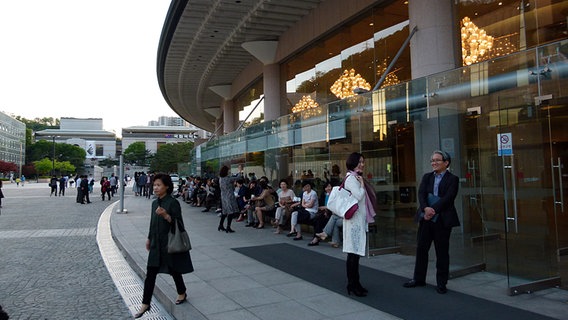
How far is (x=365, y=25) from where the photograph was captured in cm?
1317

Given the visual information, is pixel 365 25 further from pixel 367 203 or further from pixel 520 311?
pixel 520 311

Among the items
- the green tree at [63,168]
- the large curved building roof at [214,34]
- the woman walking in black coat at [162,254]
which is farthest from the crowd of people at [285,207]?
the green tree at [63,168]

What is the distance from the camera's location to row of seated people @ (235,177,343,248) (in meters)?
8.59

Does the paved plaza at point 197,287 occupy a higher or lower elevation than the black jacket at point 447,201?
lower

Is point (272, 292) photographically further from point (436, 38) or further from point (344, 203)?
point (436, 38)

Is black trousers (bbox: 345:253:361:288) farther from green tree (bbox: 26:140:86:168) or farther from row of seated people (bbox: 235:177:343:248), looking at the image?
green tree (bbox: 26:140:86:168)

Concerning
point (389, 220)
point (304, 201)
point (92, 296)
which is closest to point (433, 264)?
point (389, 220)

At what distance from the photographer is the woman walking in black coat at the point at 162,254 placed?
465 cm

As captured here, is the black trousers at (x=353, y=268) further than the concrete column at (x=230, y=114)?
No

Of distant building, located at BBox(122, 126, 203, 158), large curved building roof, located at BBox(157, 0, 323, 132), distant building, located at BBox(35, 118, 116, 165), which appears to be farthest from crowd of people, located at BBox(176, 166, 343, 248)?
distant building, located at BBox(35, 118, 116, 165)

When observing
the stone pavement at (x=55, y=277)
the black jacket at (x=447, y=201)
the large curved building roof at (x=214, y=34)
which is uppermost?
the large curved building roof at (x=214, y=34)

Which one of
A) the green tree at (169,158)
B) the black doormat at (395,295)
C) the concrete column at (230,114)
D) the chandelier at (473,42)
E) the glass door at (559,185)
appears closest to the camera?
the black doormat at (395,295)

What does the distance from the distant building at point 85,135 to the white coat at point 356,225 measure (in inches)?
5427

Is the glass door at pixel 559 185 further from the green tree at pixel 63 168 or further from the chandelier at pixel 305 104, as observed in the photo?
the green tree at pixel 63 168
